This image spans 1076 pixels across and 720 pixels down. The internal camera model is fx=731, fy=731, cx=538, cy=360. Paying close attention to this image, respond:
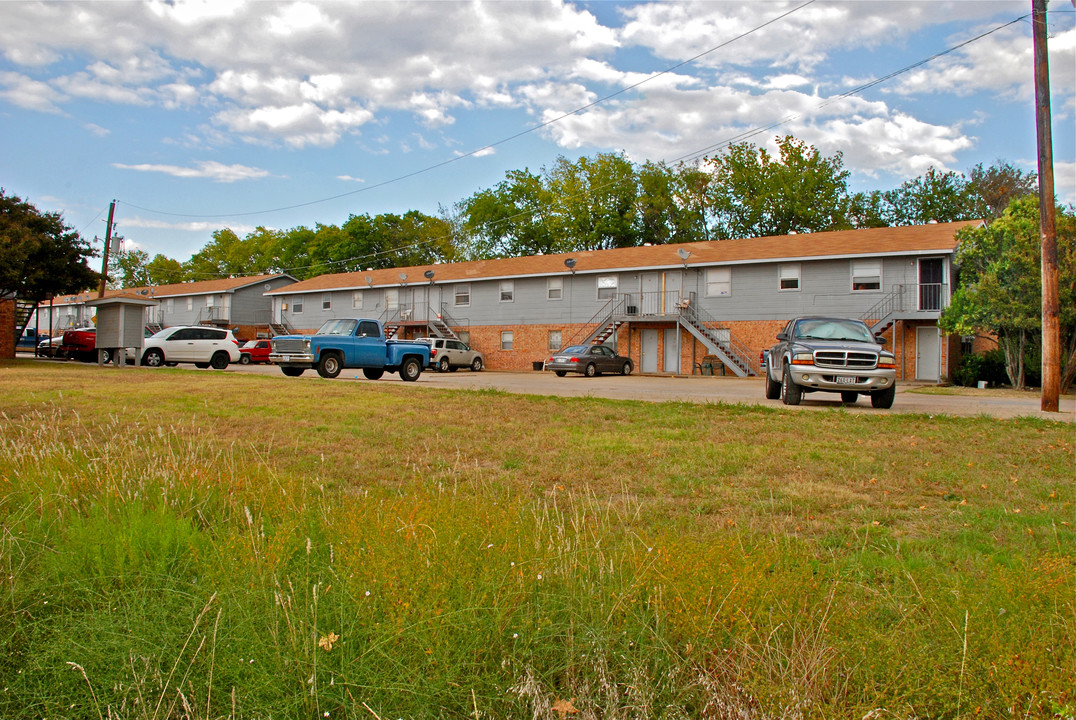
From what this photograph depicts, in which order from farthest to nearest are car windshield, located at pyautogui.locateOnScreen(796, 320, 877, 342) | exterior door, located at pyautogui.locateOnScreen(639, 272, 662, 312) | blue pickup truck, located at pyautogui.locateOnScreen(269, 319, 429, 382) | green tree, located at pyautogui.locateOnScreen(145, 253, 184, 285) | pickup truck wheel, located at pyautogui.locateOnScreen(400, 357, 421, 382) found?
1. green tree, located at pyautogui.locateOnScreen(145, 253, 184, 285)
2. exterior door, located at pyautogui.locateOnScreen(639, 272, 662, 312)
3. pickup truck wheel, located at pyautogui.locateOnScreen(400, 357, 421, 382)
4. blue pickup truck, located at pyautogui.locateOnScreen(269, 319, 429, 382)
5. car windshield, located at pyautogui.locateOnScreen(796, 320, 877, 342)

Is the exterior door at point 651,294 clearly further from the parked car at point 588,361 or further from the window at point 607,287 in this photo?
the parked car at point 588,361

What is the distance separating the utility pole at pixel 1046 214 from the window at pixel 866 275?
16879 millimetres

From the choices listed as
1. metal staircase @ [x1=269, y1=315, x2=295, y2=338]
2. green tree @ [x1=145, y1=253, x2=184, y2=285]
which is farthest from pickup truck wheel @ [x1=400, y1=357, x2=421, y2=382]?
green tree @ [x1=145, y1=253, x2=184, y2=285]

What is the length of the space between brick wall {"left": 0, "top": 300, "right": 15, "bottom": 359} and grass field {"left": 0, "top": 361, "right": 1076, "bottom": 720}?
32278mm

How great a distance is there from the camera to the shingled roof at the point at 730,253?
97.3ft

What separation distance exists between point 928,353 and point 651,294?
12.3 m

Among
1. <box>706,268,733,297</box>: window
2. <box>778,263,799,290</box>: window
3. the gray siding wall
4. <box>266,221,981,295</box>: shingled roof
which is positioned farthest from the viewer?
<box>706,268,733,297</box>: window

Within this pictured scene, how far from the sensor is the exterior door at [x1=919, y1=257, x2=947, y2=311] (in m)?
28.8

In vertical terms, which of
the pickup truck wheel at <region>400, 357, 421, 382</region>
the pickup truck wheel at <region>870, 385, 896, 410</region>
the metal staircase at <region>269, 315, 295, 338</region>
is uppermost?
the metal staircase at <region>269, 315, 295, 338</region>

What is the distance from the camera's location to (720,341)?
32406 millimetres

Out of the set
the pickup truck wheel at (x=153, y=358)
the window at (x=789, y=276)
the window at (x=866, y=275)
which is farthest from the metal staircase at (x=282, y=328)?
the window at (x=866, y=275)

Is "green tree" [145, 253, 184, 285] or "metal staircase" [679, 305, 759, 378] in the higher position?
"green tree" [145, 253, 184, 285]

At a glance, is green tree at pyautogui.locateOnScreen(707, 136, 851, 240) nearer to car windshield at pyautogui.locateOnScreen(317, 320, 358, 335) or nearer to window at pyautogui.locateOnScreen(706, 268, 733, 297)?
window at pyautogui.locateOnScreen(706, 268, 733, 297)

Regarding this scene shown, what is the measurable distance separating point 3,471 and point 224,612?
3.50 meters
